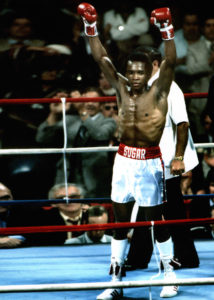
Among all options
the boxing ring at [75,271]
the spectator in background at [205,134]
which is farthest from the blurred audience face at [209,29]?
the boxing ring at [75,271]

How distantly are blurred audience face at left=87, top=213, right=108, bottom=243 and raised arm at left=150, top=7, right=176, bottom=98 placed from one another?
126cm

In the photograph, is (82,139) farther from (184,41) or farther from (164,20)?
(164,20)

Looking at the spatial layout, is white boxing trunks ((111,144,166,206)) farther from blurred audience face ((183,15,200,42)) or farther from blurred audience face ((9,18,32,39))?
blurred audience face ((9,18,32,39))

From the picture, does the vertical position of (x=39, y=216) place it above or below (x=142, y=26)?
below

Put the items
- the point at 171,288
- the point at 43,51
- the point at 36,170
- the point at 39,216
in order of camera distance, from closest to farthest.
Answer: the point at 171,288 < the point at 39,216 < the point at 36,170 < the point at 43,51

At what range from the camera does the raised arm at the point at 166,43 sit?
6.52 feet

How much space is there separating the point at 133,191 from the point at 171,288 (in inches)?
15.6

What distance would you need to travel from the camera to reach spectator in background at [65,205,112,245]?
3182 millimetres

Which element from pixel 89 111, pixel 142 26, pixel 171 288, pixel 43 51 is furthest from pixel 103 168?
pixel 171 288

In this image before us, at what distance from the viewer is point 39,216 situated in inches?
127

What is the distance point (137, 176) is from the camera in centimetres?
212

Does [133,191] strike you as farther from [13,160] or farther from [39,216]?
[13,160]

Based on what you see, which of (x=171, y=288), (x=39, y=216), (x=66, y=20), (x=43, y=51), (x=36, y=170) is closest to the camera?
(x=171, y=288)

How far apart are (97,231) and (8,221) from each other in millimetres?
519
